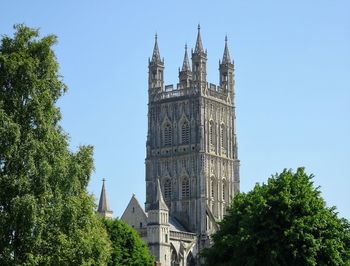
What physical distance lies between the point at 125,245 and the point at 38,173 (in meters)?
41.3

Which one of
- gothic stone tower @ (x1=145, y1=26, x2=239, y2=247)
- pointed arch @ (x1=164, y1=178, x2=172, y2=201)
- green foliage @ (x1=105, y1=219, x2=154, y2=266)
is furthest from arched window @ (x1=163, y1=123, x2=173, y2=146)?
green foliage @ (x1=105, y1=219, x2=154, y2=266)

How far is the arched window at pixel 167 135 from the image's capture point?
389 ft

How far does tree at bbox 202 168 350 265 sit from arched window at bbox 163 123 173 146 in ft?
201

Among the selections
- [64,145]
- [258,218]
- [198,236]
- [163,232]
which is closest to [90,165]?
[64,145]

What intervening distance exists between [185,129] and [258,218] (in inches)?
2495

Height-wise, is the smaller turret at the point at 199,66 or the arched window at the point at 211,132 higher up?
the smaller turret at the point at 199,66

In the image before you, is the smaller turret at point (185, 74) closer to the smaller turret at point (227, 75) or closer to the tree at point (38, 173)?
the smaller turret at point (227, 75)

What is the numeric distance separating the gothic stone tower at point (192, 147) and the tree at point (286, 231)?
56831mm

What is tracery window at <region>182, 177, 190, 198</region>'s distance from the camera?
4557 inches

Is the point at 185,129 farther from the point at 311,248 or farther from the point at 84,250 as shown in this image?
the point at 84,250

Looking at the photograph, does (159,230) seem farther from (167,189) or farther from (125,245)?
(125,245)

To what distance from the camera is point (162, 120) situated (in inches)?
4700

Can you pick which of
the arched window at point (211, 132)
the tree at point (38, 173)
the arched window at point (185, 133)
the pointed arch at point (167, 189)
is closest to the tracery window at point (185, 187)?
the pointed arch at point (167, 189)

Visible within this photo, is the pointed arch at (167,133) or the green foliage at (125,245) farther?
the pointed arch at (167,133)
